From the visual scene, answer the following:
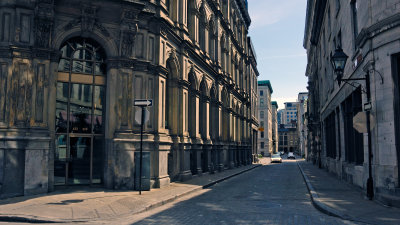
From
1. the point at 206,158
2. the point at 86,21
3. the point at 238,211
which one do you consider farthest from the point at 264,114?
the point at 238,211

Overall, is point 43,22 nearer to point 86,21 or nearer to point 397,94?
point 86,21

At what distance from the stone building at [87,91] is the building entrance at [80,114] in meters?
0.04

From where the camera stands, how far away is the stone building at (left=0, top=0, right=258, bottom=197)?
13242 millimetres

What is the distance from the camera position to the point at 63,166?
14.7 meters

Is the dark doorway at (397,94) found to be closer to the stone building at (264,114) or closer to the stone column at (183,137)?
the stone column at (183,137)

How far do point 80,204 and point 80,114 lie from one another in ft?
17.3

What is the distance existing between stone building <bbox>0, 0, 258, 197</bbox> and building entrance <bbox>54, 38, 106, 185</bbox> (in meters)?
0.04

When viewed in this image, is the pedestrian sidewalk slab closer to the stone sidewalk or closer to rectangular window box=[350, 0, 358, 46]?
the stone sidewalk

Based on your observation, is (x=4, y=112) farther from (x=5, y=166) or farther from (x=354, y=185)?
(x=354, y=185)

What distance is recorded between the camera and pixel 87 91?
1554 centimetres

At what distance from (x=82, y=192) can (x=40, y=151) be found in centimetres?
218

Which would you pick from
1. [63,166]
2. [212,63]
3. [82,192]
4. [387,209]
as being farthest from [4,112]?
[212,63]

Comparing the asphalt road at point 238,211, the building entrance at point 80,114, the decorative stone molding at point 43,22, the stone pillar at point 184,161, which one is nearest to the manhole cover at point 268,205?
the asphalt road at point 238,211

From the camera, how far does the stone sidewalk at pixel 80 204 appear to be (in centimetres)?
945
